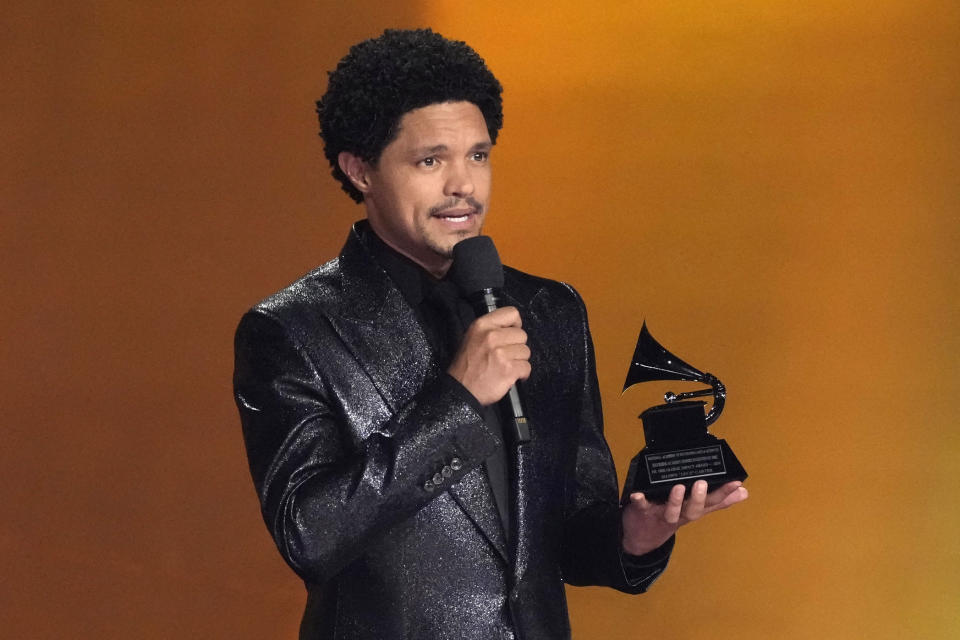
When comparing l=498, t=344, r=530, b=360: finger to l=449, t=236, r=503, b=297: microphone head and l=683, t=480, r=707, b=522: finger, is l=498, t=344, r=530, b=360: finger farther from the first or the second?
l=683, t=480, r=707, b=522: finger

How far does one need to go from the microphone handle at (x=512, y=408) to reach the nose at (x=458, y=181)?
0.54 ft

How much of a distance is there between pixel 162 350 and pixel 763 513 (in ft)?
4.96

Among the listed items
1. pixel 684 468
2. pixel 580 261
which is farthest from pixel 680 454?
pixel 580 261

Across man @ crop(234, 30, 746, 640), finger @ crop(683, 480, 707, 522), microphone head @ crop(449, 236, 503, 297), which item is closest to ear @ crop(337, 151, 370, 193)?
man @ crop(234, 30, 746, 640)

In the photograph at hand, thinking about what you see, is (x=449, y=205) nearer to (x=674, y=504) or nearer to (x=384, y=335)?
(x=384, y=335)

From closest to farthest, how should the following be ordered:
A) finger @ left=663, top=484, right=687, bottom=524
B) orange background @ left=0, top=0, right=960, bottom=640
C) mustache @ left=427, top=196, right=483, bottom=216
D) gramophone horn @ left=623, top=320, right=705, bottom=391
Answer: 1. finger @ left=663, top=484, right=687, bottom=524
2. mustache @ left=427, top=196, right=483, bottom=216
3. gramophone horn @ left=623, top=320, right=705, bottom=391
4. orange background @ left=0, top=0, right=960, bottom=640

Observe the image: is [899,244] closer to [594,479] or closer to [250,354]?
[594,479]

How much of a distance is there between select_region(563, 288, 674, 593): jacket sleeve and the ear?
36 centimetres

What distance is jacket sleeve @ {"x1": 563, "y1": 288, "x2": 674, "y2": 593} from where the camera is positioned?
168 centimetres

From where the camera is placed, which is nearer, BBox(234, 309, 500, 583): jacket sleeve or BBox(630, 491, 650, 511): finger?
BBox(234, 309, 500, 583): jacket sleeve

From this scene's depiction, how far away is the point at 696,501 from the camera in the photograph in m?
1.56

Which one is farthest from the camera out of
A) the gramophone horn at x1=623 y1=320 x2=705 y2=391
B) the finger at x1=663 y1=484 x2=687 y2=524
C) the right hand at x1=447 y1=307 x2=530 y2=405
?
the gramophone horn at x1=623 y1=320 x2=705 y2=391

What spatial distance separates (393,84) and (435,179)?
Answer: 148 millimetres

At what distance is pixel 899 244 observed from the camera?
117 inches
